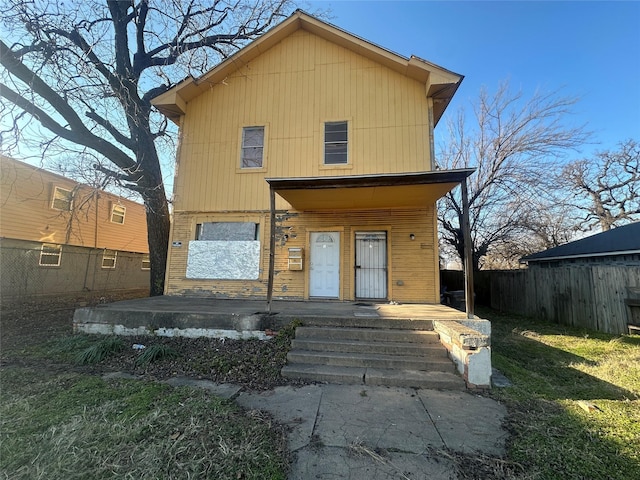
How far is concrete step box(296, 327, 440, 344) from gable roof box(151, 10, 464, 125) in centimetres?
664

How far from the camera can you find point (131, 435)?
2.52 m

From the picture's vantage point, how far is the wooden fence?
303 inches

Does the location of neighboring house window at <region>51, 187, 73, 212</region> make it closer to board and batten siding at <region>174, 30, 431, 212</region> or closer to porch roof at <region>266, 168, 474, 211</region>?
board and batten siding at <region>174, 30, 431, 212</region>

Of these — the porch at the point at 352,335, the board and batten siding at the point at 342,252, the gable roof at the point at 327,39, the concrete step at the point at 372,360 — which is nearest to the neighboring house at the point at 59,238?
the board and batten siding at the point at 342,252

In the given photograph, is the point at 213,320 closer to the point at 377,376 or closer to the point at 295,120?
the point at 377,376

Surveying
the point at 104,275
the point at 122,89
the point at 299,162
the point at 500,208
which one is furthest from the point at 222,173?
the point at 500,208

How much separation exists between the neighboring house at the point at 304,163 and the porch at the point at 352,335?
2.29 meters

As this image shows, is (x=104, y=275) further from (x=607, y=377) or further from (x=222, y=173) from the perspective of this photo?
(x=607, y=377)

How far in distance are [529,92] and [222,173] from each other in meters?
14.3

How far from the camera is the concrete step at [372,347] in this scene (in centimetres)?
447

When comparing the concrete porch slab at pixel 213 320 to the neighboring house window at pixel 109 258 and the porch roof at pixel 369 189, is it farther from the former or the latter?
the neighboring house window at pixel 109 258

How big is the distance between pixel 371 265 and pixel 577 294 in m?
6.65

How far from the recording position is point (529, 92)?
13258mm

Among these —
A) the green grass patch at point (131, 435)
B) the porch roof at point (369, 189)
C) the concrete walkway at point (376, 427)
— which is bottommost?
the concrete walkway at point (376, 427)
